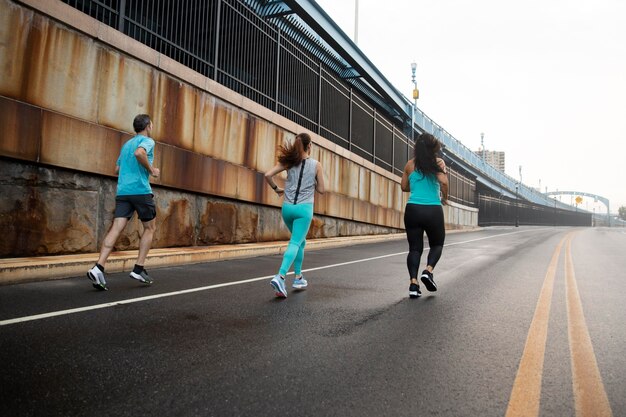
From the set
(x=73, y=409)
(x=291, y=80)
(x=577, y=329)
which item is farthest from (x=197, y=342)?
(x=291, y=80)

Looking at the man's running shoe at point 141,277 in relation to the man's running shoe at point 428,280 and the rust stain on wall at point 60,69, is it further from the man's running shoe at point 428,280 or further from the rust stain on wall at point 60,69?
the man's running shoe at point 428,280

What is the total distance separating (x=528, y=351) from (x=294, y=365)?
1.65 meters

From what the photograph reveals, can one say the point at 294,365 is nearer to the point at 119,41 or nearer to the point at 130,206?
the point at 130,206

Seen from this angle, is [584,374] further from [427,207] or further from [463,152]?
[463,152]

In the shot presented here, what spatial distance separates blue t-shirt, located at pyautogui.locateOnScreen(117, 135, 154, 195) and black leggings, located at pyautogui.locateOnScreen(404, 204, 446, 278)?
310 centimetres

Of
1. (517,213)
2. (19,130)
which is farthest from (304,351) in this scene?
(517,213)

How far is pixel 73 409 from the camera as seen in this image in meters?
1.89

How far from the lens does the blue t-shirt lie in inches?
191

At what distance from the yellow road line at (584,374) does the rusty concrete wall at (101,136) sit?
615cm

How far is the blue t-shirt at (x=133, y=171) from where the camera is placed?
4.86 m

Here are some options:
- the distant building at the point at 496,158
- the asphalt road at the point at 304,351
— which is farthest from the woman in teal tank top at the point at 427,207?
the distant building at the point at 496,158

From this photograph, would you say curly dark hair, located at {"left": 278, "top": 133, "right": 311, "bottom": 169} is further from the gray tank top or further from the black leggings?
the black leggings

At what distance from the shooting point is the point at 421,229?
16.5ft

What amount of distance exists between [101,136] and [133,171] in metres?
2.23
